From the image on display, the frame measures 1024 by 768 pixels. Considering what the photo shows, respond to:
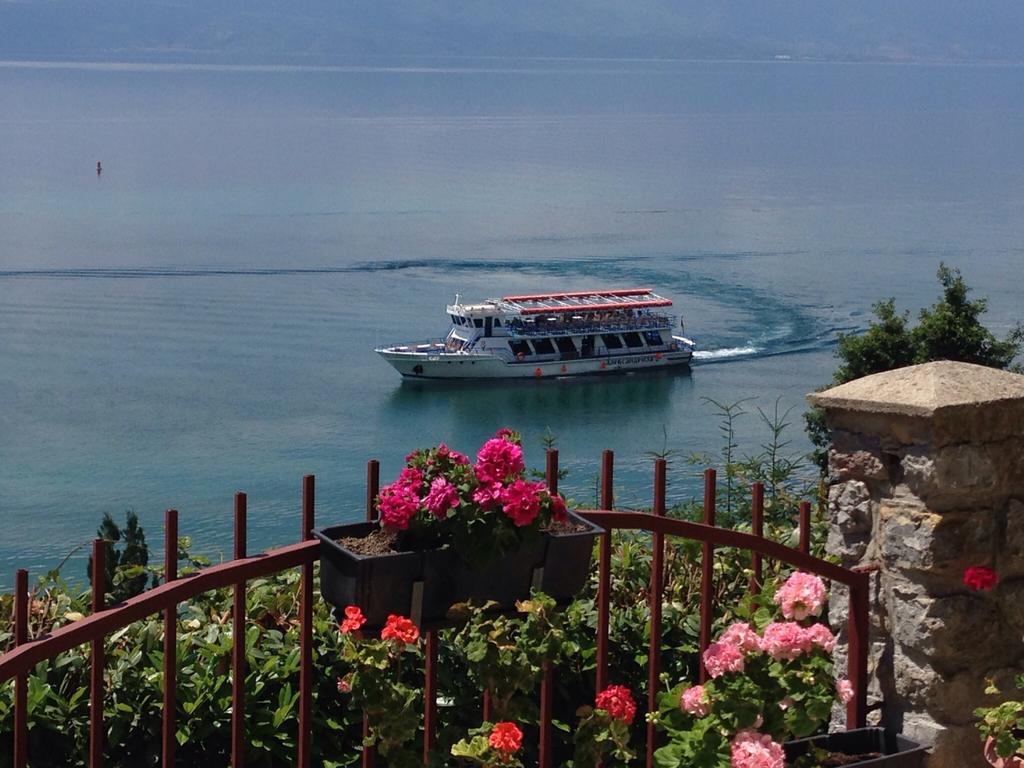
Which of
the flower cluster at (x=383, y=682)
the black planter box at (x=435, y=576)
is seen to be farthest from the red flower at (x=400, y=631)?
the black planter box at (x=435, y=576)

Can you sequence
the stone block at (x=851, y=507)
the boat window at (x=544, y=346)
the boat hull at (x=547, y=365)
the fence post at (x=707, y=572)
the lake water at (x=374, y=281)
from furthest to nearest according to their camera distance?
1. the boat window at (x=544, y=346)
2. the boat hull at (x=547, y=365)
3. the lake water at (x=374, y=281)
4. the stone block at (x=851, y=507)
5. the fence post at (x=707, y=572)

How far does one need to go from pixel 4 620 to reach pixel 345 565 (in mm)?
1089

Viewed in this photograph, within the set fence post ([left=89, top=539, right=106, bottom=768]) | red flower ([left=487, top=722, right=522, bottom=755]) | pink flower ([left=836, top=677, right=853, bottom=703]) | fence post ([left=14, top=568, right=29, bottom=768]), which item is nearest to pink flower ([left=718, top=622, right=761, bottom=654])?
pink flower ([left=836, top=677, right=853, bottom=703])

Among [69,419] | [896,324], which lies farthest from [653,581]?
[69,419]

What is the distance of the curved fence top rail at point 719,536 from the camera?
320 centimetres

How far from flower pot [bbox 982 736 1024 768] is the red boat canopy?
131 ft

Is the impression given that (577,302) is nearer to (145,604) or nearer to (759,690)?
(759,690)

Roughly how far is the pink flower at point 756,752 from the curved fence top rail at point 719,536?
0.65m

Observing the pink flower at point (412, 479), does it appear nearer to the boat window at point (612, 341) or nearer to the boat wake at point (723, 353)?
the boat wake at point (723, 353)

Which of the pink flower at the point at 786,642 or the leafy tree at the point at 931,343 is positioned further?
the leafy tree at the point at 931,343

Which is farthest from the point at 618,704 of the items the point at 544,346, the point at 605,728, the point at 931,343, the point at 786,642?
the point at 544,346

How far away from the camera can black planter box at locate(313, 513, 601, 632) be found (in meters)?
2.77

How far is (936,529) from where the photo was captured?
3.28m

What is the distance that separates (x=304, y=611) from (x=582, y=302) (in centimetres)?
4287
